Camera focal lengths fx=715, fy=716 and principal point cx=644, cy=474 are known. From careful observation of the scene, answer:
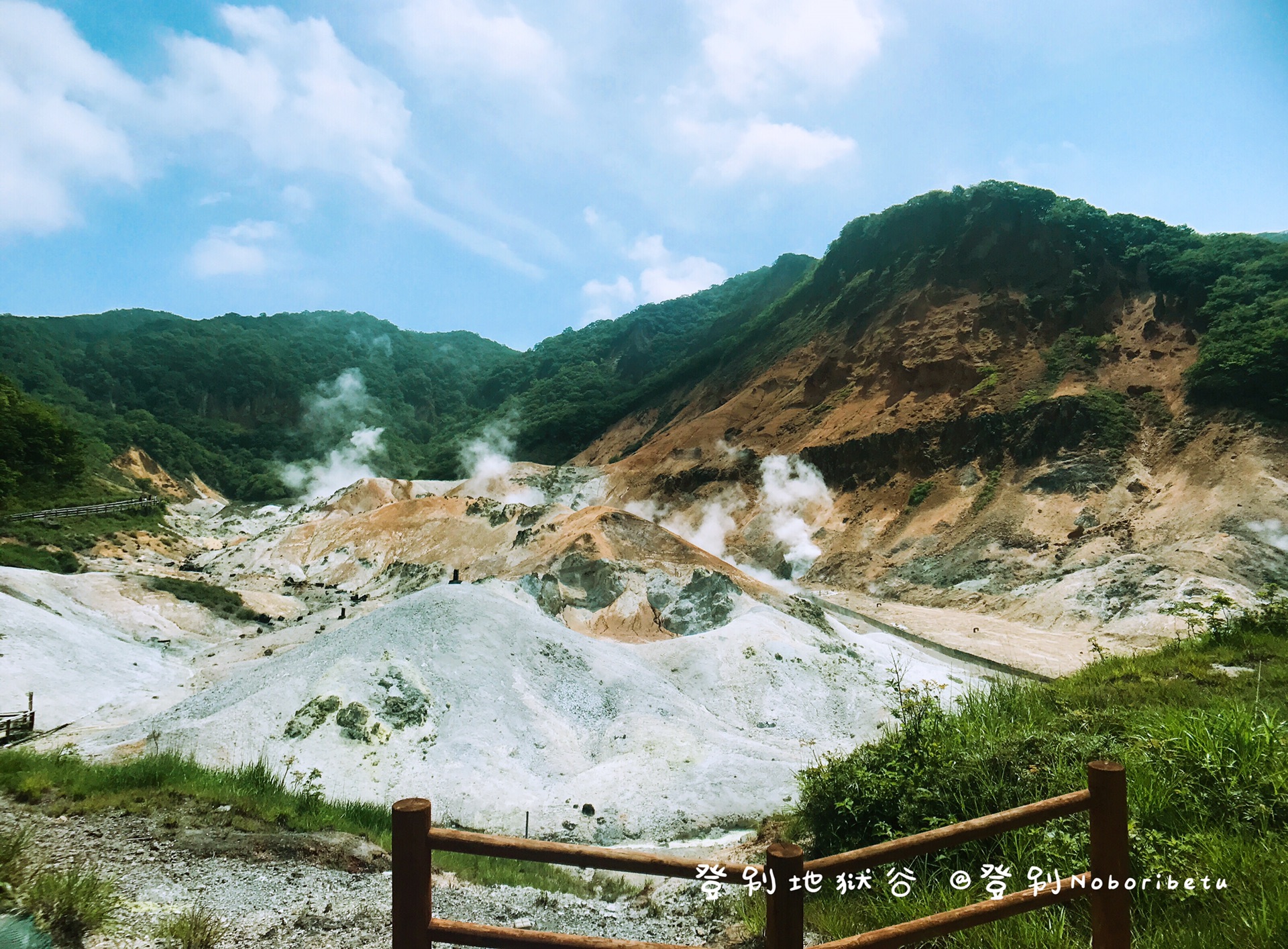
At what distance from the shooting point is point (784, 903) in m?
2.85

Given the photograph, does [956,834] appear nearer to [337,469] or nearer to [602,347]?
[337,469]

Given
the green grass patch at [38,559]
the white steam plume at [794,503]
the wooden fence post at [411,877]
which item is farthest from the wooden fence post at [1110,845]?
the white steam plume at [794,503]

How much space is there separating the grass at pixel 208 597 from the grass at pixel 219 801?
24.5 meters

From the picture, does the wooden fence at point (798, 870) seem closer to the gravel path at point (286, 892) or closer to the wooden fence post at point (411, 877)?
the wooden fence post at point (411, 877)

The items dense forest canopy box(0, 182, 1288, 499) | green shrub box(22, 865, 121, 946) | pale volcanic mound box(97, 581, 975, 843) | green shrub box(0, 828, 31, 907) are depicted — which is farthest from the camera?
dense forest canopy box(0, 182, 1288, 499)

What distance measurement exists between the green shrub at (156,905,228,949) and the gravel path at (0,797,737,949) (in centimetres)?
8

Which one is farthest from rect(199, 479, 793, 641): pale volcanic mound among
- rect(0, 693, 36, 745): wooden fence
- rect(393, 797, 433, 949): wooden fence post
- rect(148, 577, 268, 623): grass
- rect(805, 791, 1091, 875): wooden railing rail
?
rect(393, 797, 433, 949): wooden fence post

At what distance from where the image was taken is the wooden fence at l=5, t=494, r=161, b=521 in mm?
41406

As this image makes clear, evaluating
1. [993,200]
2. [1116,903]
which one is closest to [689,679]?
[1116,903]

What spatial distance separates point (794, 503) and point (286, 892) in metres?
48.2

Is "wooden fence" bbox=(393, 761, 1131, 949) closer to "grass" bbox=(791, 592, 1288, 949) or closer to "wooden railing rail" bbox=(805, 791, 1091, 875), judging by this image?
"wooden railing rail" bbox=(805, 791, 1091, 875)

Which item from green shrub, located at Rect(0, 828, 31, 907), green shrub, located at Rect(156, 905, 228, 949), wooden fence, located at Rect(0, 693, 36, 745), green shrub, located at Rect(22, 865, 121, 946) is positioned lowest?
wooden fence, located at Rect(0, 693, 36, 745)

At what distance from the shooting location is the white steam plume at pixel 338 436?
10856 cm

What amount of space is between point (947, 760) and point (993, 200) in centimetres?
6620
